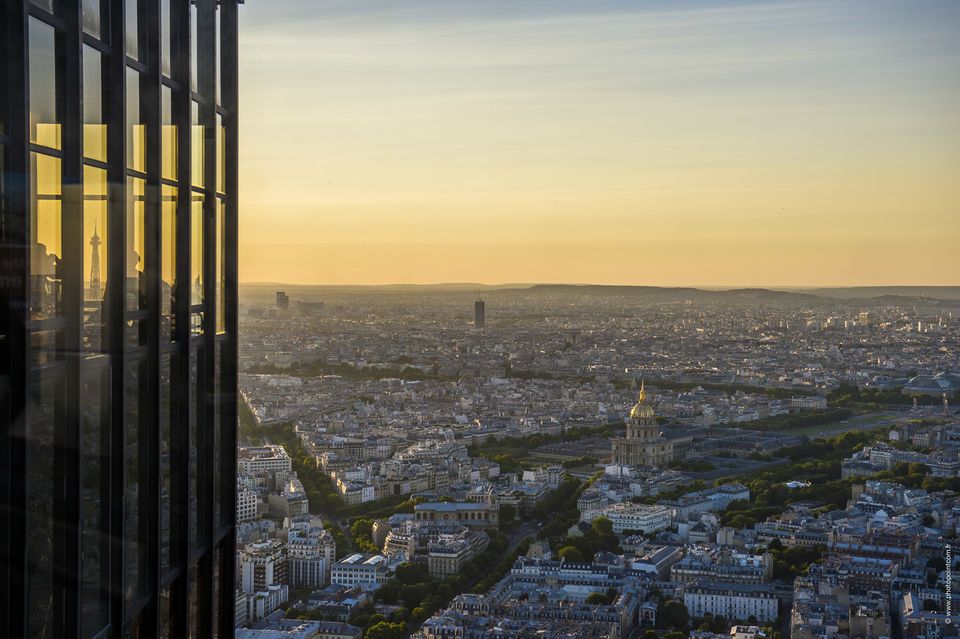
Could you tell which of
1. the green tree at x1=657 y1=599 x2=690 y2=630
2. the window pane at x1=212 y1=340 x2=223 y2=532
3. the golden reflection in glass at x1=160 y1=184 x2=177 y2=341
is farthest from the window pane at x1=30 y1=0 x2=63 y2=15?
the green tree at x1=657 y1=599 x2=690 y2=630

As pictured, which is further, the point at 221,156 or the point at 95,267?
the point at 221,156

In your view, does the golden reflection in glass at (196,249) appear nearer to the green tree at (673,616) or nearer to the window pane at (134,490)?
the window pane at (134,490)

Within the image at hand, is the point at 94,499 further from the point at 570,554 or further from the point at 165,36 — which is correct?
the point at 570,554

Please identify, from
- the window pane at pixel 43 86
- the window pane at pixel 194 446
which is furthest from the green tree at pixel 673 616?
the window pane at pixel 43 86

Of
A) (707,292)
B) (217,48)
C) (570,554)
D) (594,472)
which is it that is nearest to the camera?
(217,48)

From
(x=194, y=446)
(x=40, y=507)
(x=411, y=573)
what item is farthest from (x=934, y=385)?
(x=40, y=507)

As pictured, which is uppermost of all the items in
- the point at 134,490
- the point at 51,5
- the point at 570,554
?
the point at 51,5
